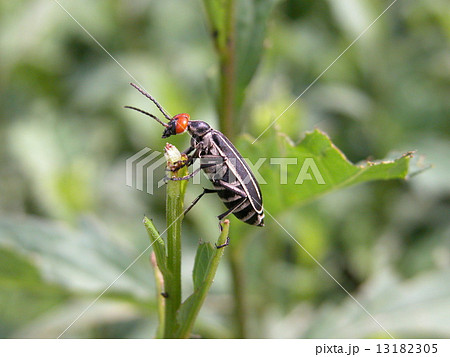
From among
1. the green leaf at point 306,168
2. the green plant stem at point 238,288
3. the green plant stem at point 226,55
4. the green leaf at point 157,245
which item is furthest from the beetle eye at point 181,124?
the green leaf at point 157,245

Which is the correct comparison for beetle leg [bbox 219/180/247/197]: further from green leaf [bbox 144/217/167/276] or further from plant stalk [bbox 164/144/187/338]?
green leaf [bbox 144/217/167/276]

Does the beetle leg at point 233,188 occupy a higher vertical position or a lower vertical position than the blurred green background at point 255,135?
lower

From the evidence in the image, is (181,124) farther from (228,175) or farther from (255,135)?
(255,135)

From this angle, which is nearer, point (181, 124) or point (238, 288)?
point (181, 124)

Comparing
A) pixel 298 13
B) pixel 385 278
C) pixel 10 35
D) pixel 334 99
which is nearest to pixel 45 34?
pixel 10 35

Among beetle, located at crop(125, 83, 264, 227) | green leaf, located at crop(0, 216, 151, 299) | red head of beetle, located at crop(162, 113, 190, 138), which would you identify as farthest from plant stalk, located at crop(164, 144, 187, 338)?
green leaf, located at crop(0, 216, 151, 299)

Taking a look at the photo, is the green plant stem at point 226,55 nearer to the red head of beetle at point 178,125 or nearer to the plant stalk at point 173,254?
the red head of beetle at point 178,125

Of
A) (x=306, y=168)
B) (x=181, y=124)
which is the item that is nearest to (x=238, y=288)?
(x=306, y=168)
